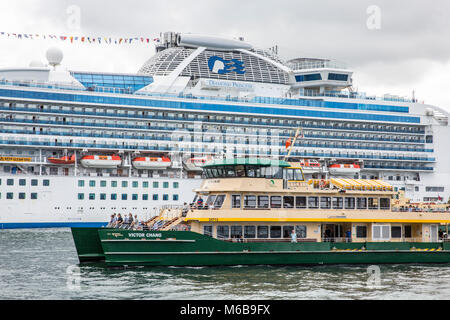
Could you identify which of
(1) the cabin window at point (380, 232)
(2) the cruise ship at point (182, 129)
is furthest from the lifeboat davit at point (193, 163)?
(1) the cabin window at point (380, 232)

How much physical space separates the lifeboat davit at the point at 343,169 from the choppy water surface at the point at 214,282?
118 ft

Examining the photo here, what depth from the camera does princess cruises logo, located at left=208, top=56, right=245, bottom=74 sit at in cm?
7081

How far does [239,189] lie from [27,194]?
29.8 meters

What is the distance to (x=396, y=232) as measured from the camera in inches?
1368

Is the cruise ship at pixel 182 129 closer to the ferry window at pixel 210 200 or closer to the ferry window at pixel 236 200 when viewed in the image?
the ferry window at pixel 210 200

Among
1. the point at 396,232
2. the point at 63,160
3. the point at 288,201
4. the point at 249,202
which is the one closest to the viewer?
the point at 249,202

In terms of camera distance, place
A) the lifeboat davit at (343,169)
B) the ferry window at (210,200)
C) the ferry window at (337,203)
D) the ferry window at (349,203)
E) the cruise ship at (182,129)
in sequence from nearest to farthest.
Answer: the ferry window at (210,200), the ferry window at (337,203), the ferry window at (349,203), the cruise ship at (182,129), the lifeboat davit at (343,169)

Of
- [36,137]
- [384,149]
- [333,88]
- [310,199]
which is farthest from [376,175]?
[310,199]

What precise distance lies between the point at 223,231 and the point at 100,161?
99.5 ft

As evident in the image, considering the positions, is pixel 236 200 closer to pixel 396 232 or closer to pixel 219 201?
pixel 219 201

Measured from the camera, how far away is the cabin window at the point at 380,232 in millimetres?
33844

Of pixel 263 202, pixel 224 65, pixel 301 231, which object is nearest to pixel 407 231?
pixel 301 231

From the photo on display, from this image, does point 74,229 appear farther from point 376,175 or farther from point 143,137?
point 376,175

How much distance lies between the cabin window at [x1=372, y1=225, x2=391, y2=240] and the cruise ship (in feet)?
86.3
